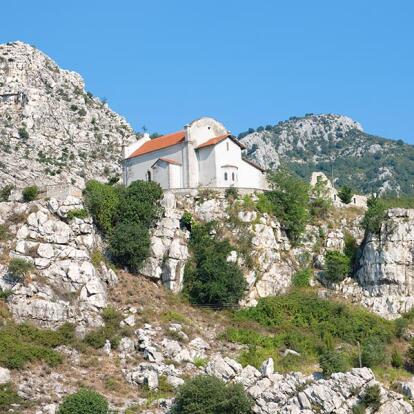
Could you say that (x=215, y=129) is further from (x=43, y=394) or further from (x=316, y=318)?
(x=43, y=394)

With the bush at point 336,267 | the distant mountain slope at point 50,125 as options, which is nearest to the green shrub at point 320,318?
the bush at point 336,267

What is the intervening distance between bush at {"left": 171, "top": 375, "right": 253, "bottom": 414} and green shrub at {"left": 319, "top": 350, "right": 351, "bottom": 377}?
5.32 meters

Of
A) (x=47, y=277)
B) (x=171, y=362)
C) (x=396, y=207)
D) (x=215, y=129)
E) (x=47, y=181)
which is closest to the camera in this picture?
(x=171, y=362)

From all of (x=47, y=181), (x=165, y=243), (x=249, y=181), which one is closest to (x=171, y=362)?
(x=165, y=243)

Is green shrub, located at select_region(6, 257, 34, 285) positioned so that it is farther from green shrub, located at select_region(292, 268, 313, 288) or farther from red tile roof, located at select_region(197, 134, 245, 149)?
red tile roof, located at select_region(197, 134, 245, 149)

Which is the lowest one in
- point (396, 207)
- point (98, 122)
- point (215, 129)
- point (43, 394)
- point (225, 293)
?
point (43, 394)

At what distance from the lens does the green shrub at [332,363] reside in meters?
51.8

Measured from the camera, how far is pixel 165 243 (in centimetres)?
6272

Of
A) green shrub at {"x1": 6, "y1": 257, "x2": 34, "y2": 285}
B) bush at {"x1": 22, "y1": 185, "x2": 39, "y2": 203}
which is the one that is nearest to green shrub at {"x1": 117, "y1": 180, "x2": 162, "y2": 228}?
bush at {"x1": 22, "y1": 185, "x2": 39, "y2": 203}

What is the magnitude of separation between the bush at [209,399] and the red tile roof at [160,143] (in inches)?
1059

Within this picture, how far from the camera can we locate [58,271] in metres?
57.3

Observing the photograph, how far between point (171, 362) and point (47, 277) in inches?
371

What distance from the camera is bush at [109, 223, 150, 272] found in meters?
60.6

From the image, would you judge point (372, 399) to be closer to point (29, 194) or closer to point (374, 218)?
point (374, 218)
